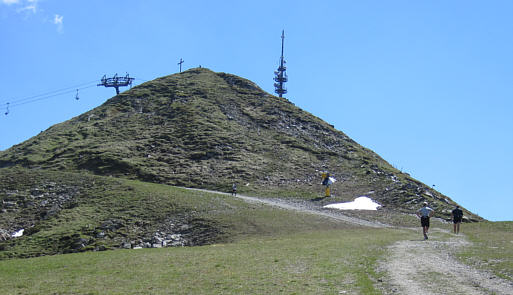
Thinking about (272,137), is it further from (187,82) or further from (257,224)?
(257,224)

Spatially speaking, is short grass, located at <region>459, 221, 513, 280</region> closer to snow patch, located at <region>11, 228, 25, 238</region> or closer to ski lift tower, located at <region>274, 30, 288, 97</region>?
snow patch, located at <region>11, 228, 25, 238</region>

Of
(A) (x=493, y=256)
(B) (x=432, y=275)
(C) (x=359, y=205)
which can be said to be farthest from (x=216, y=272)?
(C) (x=359, y=205)

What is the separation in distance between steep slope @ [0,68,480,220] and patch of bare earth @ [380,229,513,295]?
31.0 meters

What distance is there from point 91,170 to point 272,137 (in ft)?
103

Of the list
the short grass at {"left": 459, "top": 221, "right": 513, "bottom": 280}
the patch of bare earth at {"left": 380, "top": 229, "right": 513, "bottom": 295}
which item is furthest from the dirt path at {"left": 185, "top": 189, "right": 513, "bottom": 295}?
the short grass at {"left": 459, "top": 221, "right": 513, "bottom": 280}

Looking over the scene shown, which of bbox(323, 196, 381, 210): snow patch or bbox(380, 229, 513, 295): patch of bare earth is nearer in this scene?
bbox(380, 229, 513, 295): patch of bare earth

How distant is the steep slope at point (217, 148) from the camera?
2459 inches

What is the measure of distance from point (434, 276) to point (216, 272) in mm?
7869

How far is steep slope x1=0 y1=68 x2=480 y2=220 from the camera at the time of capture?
2459 inches

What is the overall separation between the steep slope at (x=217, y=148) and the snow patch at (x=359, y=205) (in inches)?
54.9

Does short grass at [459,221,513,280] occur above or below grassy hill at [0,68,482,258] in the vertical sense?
below

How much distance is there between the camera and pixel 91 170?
66.4 meters

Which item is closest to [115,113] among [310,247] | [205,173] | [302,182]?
[205,173]

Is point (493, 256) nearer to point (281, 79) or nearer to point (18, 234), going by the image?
point (18, 234)
